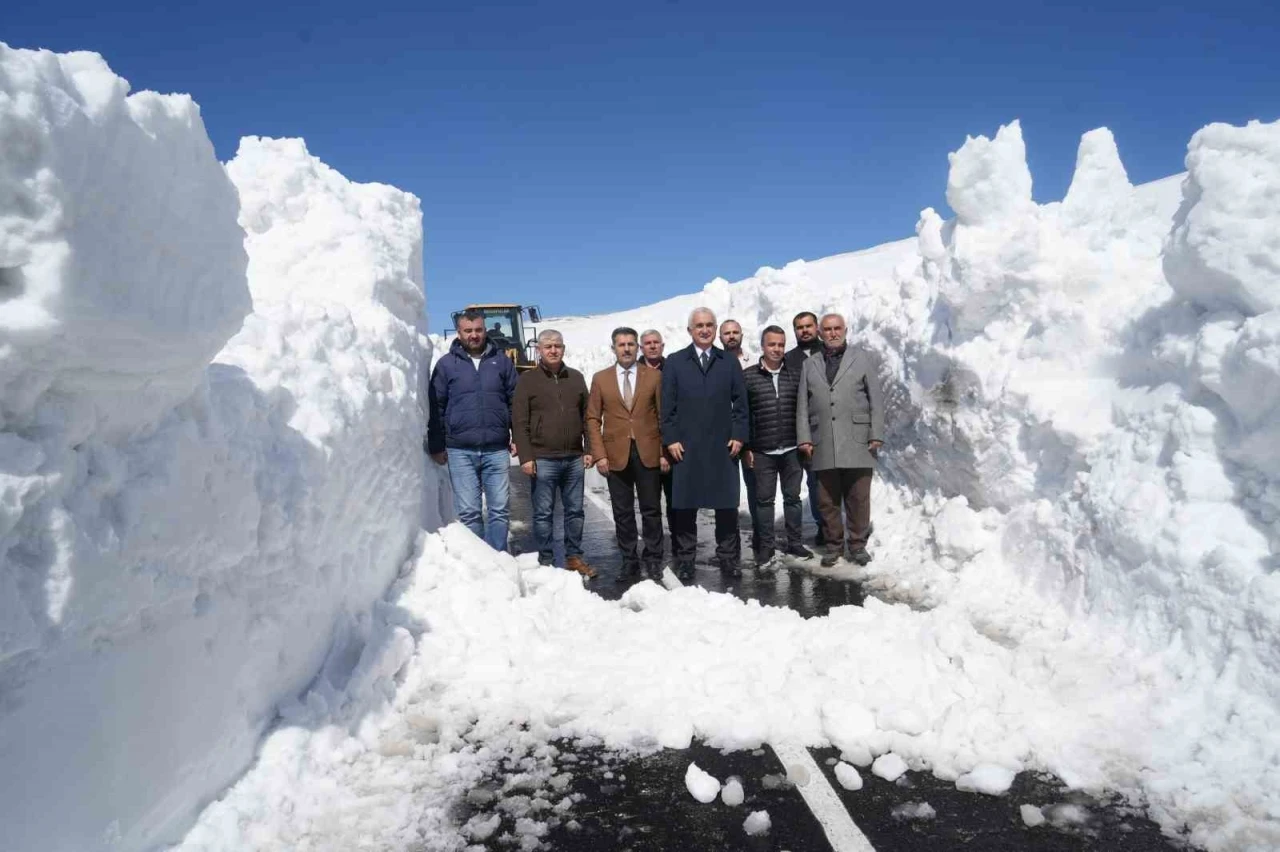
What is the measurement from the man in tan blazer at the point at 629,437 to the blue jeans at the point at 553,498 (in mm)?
295

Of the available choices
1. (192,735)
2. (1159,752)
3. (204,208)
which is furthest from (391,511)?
(1159,752)

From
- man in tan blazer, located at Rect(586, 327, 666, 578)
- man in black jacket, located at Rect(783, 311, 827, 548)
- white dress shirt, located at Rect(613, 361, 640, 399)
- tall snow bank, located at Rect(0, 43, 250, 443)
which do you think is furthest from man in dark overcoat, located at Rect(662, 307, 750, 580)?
tall snow bank, located at Rect(0, 43, 250, 443)

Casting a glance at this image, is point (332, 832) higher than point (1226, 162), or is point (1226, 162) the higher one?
point (1226, 162)

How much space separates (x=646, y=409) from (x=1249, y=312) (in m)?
4.35

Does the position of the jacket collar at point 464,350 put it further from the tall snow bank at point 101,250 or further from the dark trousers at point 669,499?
the tall snow bank at point 101,250

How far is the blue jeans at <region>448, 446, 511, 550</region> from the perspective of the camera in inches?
265

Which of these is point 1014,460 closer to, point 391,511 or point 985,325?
point 985,325

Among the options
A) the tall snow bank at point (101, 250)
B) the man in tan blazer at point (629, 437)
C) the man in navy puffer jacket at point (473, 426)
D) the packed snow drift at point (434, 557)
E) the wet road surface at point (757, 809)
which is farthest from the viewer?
the man in tan blazer at point (629, 437)

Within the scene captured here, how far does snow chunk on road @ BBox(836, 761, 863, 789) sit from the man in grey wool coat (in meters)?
3.70

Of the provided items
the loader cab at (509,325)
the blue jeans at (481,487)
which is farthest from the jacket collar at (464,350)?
the loader cab at (509,325)

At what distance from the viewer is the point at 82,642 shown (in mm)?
2570

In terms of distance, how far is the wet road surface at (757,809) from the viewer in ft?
10.5

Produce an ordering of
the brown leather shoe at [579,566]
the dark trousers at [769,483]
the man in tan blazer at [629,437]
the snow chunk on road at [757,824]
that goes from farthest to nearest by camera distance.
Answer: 1. the dark trousers at [769,483]
2. the man in tan blazer at [629,437]
3. the brown leather shoe at [579,566]
4. the snow chunk on road at [757,824]

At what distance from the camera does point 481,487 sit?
690 cm
